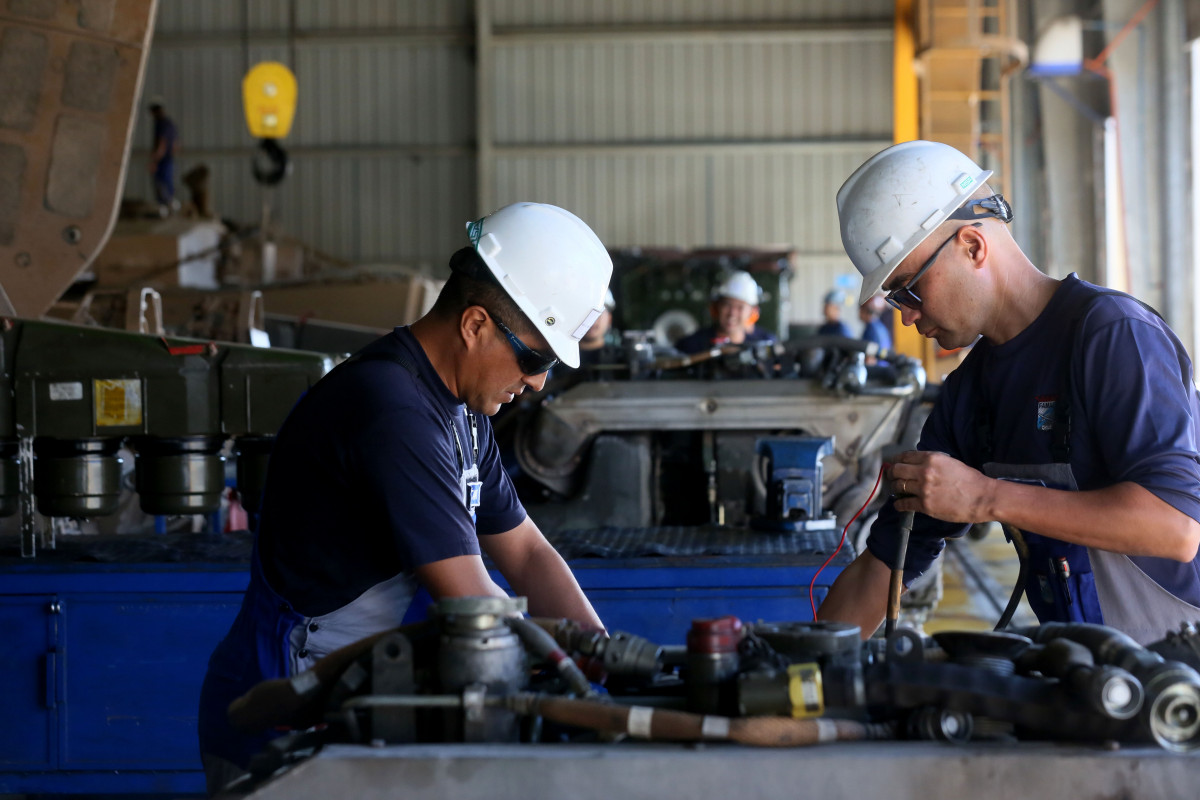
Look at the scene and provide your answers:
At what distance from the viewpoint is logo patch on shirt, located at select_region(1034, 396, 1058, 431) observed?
1774mm

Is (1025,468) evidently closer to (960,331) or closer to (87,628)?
(960,331)

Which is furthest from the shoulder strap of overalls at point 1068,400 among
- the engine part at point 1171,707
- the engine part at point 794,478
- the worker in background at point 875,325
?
the worker in background at point 875,325

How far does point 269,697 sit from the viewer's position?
1.35m

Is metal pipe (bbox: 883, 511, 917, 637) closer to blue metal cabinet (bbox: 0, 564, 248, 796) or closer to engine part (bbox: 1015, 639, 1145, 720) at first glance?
engine part (bbox: 1015, 639, 1145, 720)

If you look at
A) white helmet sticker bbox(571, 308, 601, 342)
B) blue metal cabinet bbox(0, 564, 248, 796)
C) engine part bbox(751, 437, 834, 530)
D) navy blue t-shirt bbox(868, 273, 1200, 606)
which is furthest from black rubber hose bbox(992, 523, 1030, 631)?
blue metal cabinet bbox(0, 564, 248, 796)

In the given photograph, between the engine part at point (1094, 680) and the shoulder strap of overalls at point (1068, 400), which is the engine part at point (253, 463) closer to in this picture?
the shoulder strap of overalls at point (1068, 400)

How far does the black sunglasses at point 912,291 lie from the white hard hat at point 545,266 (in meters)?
0.52

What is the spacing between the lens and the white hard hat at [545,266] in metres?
1.78

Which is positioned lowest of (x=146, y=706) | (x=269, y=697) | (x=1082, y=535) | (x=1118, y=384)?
(x=146, y=706)

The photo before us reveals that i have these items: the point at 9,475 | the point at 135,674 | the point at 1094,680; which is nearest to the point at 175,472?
the point at 9,475

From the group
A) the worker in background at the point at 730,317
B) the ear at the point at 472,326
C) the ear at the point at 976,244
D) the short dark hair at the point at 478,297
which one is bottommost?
the ear at the point at 472,326

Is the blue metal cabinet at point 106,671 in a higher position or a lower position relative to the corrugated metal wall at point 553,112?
lower

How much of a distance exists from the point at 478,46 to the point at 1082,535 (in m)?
13.0

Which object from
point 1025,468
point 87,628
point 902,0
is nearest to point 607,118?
point 902,0
